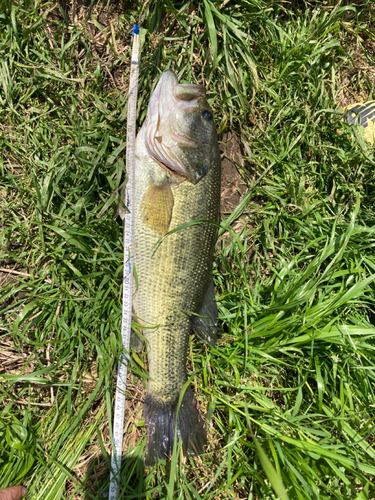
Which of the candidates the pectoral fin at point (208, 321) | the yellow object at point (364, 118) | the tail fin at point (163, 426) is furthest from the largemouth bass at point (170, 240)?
the yellow object at point (364, 118)

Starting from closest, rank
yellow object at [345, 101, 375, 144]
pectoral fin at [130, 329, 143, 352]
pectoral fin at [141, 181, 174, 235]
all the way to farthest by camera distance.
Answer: pectoral fin at [141, 181, 174, 235], pectoral fin at [130, 329, 143, 352], yellow object at [345, 101, 375, 144]

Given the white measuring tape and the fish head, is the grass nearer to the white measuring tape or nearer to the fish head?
the white measuring tape

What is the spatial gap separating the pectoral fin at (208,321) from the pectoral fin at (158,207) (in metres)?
0.67

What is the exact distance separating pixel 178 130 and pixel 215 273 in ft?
4.10

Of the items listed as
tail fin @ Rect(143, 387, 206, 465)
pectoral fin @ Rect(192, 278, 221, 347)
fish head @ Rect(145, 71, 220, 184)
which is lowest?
tail fin @ Rect(143, 387, 206, 465)

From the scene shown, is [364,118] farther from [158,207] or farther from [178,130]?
[158,207]

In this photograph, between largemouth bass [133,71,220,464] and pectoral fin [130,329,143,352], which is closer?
largemouth bass [133,71,220,464]

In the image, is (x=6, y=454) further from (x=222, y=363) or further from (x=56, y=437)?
(x=222, y=363)

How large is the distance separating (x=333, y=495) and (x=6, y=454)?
2.40 m

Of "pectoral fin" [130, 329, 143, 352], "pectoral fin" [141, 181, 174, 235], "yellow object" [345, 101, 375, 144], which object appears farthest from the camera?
"yellow object" [345, 101, 375, 144]

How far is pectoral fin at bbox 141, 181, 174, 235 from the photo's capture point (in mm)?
2271

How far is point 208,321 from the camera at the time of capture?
2.52m

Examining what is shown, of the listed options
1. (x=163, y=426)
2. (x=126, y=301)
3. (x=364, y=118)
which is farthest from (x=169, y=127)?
(x=163, y=426)

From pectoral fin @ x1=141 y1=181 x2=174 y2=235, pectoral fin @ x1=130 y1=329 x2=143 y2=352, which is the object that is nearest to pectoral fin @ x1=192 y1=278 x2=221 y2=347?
pectoral fin @ x1=130 y1=329 x2=143 y2=352
